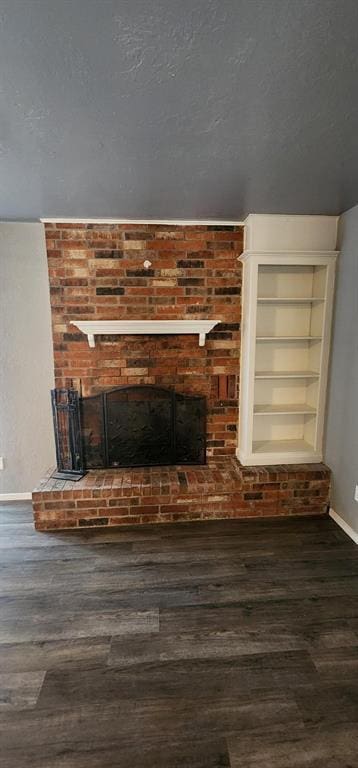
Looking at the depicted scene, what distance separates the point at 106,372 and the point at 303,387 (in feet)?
5.65

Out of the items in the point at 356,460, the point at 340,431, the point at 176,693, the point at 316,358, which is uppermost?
the point at 316,358

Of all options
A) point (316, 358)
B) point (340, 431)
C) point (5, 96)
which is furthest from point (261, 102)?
point (340, 431)

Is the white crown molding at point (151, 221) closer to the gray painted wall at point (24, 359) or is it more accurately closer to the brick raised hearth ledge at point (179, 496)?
the gray painted wall at point (24, 359)

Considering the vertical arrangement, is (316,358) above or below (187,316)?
below

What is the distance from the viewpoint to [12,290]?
2.64 meters

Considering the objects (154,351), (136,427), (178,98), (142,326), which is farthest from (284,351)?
(178,98)

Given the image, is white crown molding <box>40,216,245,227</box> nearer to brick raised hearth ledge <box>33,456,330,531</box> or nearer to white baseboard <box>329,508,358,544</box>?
brick raised hearth ledge <box>33,456,330,531</box>

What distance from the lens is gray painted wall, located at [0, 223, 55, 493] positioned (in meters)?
2.60

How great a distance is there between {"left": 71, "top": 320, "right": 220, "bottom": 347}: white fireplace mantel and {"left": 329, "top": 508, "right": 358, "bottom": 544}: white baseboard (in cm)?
176

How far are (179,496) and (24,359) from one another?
5.53 ft

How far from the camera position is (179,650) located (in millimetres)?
1528

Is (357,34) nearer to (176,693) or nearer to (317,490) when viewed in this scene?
(176,693)

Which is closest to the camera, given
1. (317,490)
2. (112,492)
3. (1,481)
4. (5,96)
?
(5,96)

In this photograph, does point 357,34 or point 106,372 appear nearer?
point 357,34
